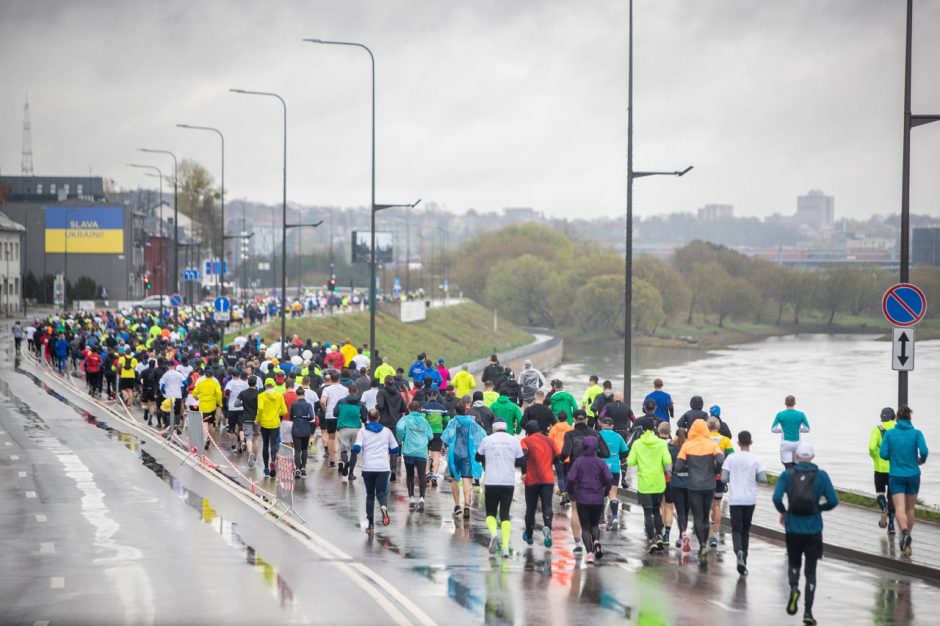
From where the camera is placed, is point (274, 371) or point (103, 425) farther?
point (103, 425)

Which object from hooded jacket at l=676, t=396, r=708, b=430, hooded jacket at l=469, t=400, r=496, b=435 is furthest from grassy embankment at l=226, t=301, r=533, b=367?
hooded jacket at l=676, t=396, r=708, b=430

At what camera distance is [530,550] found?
16.7 meters

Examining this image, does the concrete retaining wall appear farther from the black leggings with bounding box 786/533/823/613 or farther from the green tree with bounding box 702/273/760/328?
the black leggings with bounding box 786/533/823/613

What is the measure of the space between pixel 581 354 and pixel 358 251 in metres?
23.0

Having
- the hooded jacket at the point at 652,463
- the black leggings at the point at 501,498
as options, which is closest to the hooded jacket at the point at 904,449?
the hooded jacket at the point at 652,463

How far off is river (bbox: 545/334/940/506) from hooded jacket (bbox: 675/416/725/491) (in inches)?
583

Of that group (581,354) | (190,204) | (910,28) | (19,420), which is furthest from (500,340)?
(910,28)

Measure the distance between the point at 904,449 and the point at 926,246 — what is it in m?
161

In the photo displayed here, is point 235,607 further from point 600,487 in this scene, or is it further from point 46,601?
point 600,487

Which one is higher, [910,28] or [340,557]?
[910,28]

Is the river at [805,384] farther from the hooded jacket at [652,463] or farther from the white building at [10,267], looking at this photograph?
the white building at [10,267]

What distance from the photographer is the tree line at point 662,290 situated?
14100cm

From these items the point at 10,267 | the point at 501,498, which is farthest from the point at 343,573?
the point at 10,267

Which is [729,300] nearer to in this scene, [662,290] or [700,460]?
[662,290]
